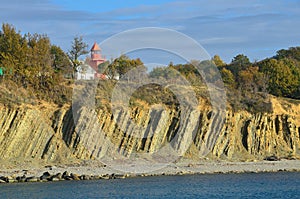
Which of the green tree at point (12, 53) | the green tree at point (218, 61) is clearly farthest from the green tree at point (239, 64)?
the green tree at point (12, 53)

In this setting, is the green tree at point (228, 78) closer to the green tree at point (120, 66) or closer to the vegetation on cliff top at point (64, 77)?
the vegetation on cliff top at point (64, 77)

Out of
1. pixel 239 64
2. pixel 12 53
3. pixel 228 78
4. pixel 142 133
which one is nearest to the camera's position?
pixel 142 133

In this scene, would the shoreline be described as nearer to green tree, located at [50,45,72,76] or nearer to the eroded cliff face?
the eroded cliff face

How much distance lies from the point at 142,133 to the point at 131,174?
6.60 m

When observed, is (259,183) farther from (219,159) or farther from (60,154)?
(60,154)

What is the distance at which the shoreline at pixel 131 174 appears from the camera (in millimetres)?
45344

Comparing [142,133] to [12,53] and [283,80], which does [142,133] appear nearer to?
[12,53]

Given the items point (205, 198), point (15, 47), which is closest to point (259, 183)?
point (205, 198)

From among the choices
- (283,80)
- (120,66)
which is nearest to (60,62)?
(120,66)

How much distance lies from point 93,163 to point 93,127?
3.22 meters

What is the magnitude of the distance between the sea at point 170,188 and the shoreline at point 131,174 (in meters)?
1.45

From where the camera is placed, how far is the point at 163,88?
60.0 metres

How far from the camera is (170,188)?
136 ft

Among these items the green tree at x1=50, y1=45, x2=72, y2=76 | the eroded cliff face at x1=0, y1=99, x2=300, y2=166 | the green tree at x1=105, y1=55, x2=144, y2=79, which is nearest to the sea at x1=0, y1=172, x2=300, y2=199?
the eroded cliff face at x1=0, y1=99, x2=300, y2=166
